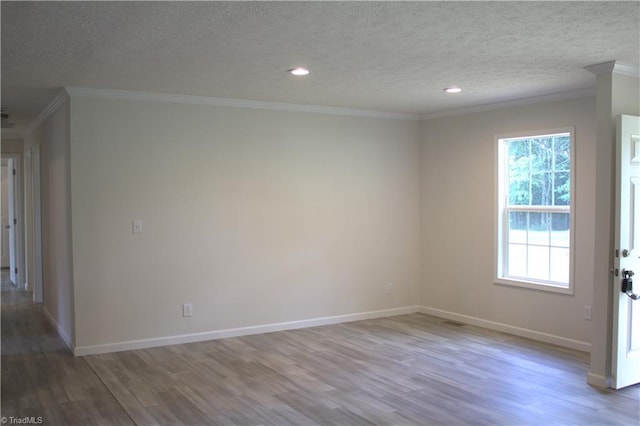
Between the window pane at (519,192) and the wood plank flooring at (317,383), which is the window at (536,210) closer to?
the window pane at (519,192)

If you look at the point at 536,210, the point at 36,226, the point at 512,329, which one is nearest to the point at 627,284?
the point at 536,210

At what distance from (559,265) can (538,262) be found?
0.81ft

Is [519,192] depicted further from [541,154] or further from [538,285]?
[538,285]

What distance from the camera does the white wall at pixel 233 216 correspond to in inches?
199

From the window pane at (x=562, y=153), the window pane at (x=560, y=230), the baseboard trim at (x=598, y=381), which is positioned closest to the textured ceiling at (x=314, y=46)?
the window pane at (x=562, y=153)

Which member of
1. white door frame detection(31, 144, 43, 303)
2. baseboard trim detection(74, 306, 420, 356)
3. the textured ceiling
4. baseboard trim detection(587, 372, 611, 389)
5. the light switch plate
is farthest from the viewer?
white door frame detection(31, 144, 43, 303)

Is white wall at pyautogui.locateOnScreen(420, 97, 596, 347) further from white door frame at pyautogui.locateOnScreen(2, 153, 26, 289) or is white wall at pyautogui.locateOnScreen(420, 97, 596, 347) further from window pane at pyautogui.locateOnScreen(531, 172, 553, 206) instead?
white door frame at pyautogui.locateOnScreen(2, 153, 26, 289)

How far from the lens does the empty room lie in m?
3.43

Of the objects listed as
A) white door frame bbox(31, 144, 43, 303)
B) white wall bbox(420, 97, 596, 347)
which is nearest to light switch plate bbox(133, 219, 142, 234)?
white door frame bbox(31, 144, 43, 303)

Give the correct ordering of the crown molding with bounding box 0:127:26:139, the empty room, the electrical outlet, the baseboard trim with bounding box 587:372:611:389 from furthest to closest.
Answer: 1. the crown molding with bounding box 0:127:26:139
2. the electrical outlet
3. the baseboard trim with bounding box 587:372:611:389
4. the empty room

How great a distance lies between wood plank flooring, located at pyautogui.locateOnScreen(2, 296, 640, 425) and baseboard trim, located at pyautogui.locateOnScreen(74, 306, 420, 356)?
11 centimetres

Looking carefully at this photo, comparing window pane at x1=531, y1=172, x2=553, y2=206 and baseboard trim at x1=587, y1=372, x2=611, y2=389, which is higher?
window pane at x1=531, y1=172, x2=553, y2=206

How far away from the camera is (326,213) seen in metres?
6.20

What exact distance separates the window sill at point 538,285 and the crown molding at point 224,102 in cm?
225
